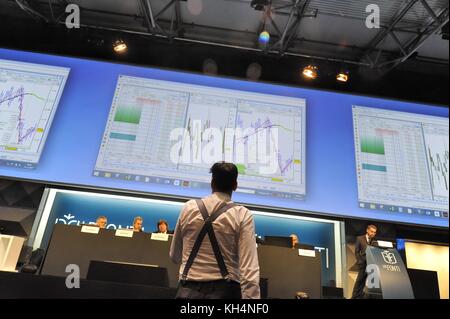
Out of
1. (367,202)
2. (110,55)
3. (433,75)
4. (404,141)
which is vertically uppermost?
(433,75)

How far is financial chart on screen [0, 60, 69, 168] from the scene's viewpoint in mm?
4383

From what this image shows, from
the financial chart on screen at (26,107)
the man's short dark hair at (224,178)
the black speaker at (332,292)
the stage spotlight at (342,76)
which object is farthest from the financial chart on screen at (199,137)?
the man's short dark hair at (224,178)

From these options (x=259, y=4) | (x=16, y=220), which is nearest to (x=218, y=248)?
(x=16, y=220)

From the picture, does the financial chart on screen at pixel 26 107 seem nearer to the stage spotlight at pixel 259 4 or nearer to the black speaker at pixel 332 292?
the stage spotlight at pixel 259 4

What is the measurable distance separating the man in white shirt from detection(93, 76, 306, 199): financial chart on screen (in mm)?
2711

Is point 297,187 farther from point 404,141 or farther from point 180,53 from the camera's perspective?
point 180,53

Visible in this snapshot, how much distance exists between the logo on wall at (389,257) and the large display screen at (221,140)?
1548 mm

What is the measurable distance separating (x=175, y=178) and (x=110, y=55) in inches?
103

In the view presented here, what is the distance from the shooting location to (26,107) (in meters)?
4.52

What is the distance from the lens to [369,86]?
630 cm

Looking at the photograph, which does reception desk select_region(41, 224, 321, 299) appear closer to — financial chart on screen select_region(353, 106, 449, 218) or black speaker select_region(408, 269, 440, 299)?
black speaker select_region(408, 269, 440, 299)

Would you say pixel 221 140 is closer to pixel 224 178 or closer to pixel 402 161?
pixel 402 161

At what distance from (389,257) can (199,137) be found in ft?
8.53
